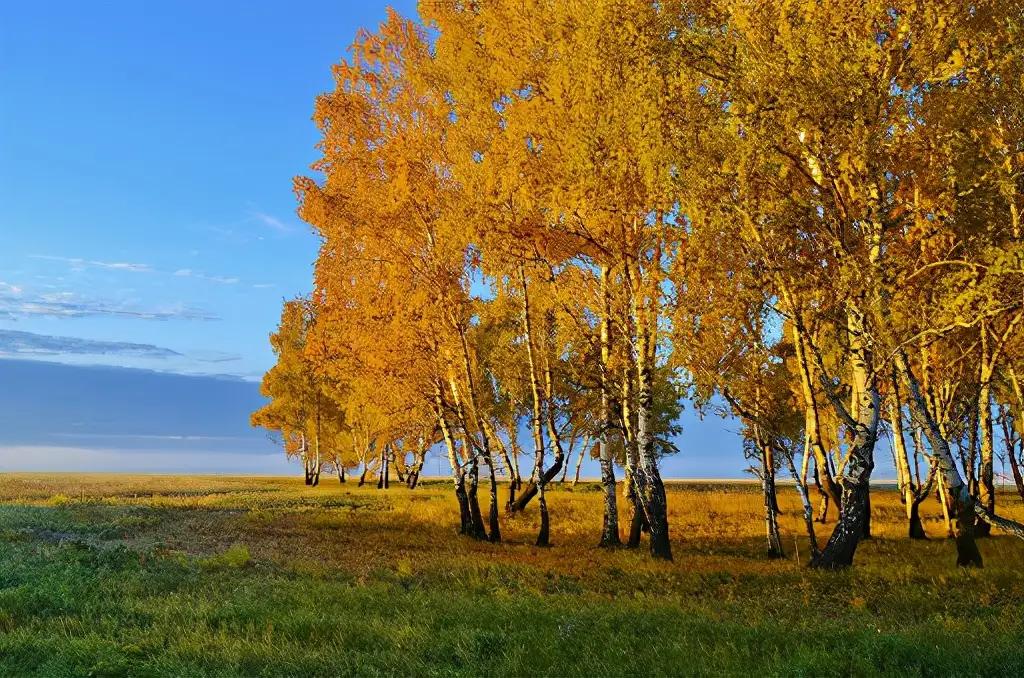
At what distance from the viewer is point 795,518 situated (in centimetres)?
3400

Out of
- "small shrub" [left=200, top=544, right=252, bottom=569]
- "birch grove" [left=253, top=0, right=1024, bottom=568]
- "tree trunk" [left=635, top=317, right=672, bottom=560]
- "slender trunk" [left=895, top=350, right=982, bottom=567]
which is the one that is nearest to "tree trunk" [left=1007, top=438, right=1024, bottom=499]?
"birch grove" [left=253, top=0, right=1024, bottom=568]

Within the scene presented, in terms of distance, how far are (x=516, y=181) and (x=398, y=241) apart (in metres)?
6.28

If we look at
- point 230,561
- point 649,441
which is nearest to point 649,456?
point 649,441

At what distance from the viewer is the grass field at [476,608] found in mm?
8398

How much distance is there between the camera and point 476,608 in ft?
35.7

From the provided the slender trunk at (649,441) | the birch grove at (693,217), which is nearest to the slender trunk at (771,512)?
the birch grove at (693,217)

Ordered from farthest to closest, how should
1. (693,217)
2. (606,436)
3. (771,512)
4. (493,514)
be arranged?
(493,514), (606,436), (771,512), (693,217)

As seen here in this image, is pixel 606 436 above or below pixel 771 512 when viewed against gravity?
above

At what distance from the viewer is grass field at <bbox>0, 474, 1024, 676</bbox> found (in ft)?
27.6

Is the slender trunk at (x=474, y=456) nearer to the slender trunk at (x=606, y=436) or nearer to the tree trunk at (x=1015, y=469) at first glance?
the slender trunk at (x=606, y=436)

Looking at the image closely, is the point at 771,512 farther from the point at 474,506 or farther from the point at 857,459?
the point at 474,506

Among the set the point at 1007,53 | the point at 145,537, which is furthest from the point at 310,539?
the point at 1007,53

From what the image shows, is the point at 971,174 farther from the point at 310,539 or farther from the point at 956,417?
the point at 310,539

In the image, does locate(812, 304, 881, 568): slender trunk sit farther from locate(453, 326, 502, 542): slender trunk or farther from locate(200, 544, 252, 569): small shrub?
locate(200, 544, 252, 569): small shrub
